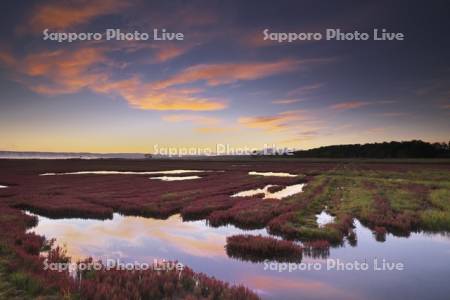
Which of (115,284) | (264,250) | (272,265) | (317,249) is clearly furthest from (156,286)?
(317,249)

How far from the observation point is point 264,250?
44.2 feet

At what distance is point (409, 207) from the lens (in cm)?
2319

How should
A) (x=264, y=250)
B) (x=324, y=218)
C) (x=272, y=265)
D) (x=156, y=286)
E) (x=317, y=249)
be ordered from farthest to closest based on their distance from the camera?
(x=324, y=218)
(x=317, y=249)
(x=264, y=250)
(x=272, y=265)
(x=156, y=286)

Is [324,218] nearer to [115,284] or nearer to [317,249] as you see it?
[317,249]

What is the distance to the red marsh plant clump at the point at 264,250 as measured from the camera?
13023 millimetres

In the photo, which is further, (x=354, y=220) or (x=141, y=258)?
(x=354, y=220)

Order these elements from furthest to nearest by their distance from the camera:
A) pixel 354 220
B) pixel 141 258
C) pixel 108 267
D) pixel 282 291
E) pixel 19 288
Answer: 1. pixel 354 220
2. pixel 141 258
3. pixel 108 267
4. pixel 282 291
5. pixel 19 288

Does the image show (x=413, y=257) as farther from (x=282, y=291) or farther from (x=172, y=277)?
(x=172, y=277)

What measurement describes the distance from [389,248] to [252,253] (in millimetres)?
5845

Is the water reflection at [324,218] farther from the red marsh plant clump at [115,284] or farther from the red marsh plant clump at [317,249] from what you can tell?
the red marsh plant clump at [115,284]

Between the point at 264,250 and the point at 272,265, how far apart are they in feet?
4.57

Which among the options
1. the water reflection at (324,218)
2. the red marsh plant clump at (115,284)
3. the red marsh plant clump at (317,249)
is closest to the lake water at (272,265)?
the red marsh plant clump at (317,249)

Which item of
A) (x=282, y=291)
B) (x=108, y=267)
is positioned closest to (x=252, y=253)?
(x=282, y=291)

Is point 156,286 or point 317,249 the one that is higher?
point 156,286
